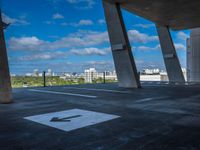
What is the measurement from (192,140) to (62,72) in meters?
11.3

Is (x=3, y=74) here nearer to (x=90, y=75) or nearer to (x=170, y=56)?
Answer: (x=90, y=75)

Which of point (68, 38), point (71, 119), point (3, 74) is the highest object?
point (68, 38)

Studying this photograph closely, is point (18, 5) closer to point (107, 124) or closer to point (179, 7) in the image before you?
point (179, 7)

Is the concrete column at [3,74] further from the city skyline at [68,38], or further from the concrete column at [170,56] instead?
the concrete column at [170,56]

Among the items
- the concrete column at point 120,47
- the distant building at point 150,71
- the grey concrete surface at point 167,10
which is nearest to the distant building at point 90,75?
the concrete column at point 120,47

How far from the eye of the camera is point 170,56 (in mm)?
13156

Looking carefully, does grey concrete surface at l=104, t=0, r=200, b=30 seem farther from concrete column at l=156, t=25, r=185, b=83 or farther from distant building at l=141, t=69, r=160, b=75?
distant building at l=141, t=69, r=160, b=75

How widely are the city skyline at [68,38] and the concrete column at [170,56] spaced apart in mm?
641

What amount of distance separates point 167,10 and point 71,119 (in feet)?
28.6

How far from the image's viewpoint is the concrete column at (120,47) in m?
8.98

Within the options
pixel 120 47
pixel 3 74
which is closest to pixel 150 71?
pixel 120 47

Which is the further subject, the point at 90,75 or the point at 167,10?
the point at 90,75

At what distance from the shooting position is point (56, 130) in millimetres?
2701

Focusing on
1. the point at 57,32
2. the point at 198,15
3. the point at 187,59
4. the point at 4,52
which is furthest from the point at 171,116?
the point at 57,32
